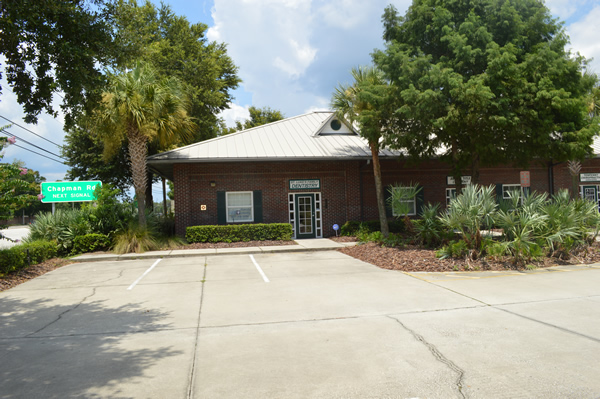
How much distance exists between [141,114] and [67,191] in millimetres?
8405

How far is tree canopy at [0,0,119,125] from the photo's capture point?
251 inches

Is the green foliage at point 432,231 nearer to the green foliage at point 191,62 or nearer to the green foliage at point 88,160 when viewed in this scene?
the green foliage at point 191,62

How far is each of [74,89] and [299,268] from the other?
23.8 ft

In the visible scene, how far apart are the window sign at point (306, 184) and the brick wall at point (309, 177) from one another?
0.63 feet

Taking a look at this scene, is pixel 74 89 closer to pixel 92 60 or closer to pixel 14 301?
pixel 92 60

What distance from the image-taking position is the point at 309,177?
19.8 meters

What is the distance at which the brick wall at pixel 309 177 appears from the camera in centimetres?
1883

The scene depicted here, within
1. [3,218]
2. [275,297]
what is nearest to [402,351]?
[275,297]

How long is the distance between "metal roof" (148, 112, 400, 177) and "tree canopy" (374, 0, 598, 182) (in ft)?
16.2

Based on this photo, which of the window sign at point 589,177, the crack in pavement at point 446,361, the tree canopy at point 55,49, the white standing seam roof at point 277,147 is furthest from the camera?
the window sign at point 589,177

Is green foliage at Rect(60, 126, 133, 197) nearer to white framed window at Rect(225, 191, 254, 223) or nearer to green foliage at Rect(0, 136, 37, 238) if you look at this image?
white framed window at Rect(225, 191, 254, 223)

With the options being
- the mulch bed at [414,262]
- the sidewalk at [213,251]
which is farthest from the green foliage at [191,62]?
the mulch bed at [414,262]

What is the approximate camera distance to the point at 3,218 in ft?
32.6

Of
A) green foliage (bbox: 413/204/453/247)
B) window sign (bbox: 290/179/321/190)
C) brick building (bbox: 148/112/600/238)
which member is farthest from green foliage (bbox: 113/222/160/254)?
green foliage (bbox: 413/204/453/247)
